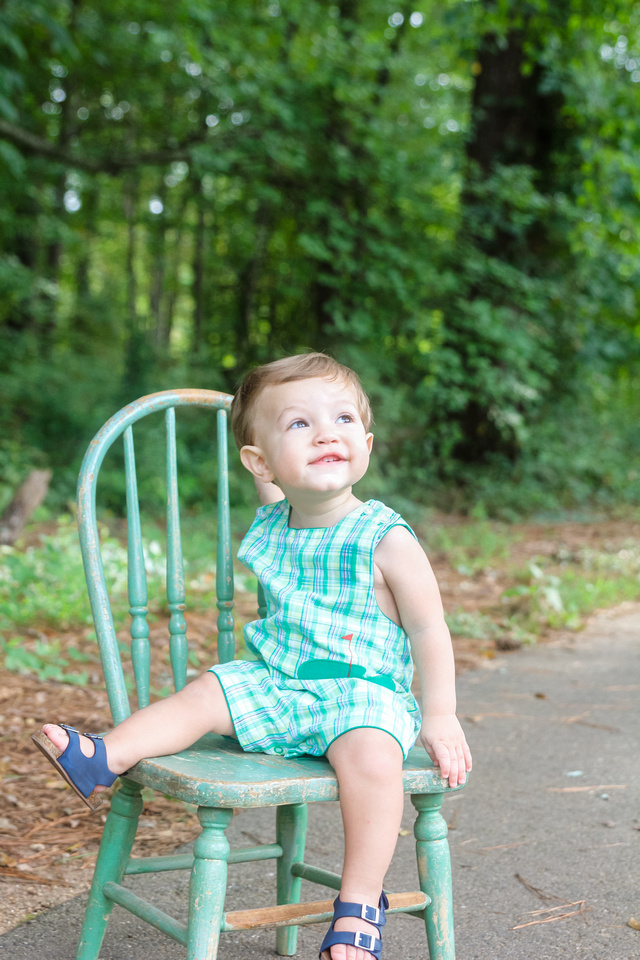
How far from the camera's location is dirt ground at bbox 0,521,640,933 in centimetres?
199

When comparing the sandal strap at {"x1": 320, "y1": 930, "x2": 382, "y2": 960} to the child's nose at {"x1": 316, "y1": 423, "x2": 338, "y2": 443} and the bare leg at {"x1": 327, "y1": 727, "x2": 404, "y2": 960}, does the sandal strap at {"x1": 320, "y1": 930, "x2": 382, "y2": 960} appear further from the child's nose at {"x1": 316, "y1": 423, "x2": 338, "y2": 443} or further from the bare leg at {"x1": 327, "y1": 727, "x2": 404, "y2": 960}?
the child's nose at {"x1": 316, "y1": 423, "x2": 338, "y2": 443}

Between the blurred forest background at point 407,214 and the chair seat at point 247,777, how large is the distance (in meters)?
4.80

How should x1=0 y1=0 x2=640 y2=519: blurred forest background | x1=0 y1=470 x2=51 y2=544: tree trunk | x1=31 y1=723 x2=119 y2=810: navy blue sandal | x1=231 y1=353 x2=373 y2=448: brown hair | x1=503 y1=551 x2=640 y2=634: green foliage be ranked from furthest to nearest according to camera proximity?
A: x1=0 y1=0 x2=640 y2=519: blurred forest background < x1=0 y1=470 x2=51 y2=544: tree trunk < x1=503 y1=551 x2=640 y2=634: green foliage < x1=231 y1=353 x2=373 y2=448: brown hair < x1=31 y1=723 x2=119 y2=810: navy blue sandal

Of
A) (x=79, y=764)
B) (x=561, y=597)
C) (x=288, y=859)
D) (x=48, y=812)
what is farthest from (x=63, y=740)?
(x=561, y=597)

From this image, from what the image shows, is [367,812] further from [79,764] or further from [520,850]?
[520,850]

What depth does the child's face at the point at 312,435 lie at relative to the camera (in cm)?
162

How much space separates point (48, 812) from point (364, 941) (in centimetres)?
136

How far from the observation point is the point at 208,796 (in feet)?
4.34

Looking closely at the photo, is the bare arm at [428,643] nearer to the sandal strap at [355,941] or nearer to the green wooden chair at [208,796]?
the green wooden chair at [208,796]

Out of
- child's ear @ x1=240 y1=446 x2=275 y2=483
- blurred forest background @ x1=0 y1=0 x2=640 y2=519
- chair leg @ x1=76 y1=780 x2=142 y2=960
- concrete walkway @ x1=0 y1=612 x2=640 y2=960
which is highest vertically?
blurred forest background @ x1=0 y1=0 x2=640 y2=519

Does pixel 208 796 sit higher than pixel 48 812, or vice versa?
pixel 208 796

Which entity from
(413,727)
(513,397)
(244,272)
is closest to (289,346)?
(244,272)

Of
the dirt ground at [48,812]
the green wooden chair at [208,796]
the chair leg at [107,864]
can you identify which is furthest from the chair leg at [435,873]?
the dirt ground at [48,812]

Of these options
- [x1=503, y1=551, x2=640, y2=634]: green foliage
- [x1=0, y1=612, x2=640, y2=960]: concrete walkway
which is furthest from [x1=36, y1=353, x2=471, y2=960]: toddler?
[x1=503, y1=551, x2=640, y2=634]: green foliage
